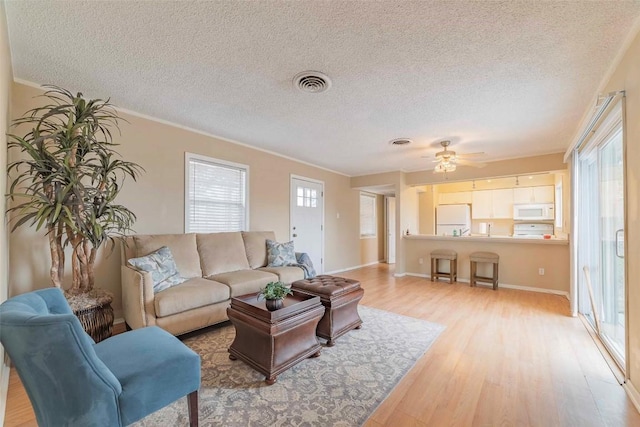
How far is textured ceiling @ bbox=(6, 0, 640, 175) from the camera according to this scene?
1568 millimetres

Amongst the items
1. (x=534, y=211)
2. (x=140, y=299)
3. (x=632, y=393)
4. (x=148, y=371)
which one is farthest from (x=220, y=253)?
(x=534, y=211)

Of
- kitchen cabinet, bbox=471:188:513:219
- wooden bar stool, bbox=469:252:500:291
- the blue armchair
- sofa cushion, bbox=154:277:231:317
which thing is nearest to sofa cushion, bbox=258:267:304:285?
sofa cushion, bbox=154:277:231:317

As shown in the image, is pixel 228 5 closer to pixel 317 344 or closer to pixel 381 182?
pixel 317 344

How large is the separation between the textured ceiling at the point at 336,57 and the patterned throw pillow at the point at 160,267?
63.3 inches

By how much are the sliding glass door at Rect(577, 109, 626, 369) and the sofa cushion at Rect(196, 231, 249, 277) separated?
3752 millimetres

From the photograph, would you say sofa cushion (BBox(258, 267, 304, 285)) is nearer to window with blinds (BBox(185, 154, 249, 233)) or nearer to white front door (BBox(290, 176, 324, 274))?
window with blinds (BBox(185, 154, 249, 233))

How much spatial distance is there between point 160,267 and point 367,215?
215 inches

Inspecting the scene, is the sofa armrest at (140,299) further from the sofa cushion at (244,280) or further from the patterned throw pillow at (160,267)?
the sofa cushion at (244,280)

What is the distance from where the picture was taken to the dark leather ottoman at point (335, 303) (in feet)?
8.26

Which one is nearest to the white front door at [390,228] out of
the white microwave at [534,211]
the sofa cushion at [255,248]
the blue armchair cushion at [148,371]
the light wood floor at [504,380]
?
the white microwave at [534,211]

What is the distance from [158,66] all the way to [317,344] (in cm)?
264

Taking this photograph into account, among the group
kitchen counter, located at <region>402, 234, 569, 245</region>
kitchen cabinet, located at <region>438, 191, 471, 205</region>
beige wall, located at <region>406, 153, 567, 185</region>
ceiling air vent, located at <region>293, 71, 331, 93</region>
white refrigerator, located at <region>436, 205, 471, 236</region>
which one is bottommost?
kitchen counter, located at <region>402, 234, 569, 245</region>

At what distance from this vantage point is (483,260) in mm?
4723

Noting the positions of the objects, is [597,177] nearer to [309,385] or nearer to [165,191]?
[309,385]
